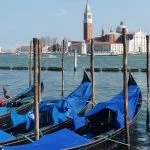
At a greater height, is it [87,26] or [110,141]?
[87,26]

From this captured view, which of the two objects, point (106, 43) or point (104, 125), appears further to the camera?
point (106, 43)

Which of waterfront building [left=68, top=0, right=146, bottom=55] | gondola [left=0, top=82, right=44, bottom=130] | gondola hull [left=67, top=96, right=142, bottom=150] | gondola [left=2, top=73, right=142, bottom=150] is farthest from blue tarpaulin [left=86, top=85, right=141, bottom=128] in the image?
waterfront building [left=68, top=0, right=146, bottom=55]

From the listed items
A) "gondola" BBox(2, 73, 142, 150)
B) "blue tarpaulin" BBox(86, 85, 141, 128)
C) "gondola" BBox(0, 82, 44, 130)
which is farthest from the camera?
"gondola" BBox(0, 82, 44, 130)

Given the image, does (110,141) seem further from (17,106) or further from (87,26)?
(87,26)

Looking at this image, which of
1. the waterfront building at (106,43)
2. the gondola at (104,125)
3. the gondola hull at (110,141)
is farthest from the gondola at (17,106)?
the waterfront building at (106,43)

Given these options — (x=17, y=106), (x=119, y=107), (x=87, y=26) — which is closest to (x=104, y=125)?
(x=119, y=107)

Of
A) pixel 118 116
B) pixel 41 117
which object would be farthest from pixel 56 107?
pixel 118 116

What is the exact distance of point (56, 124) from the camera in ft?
Answer: 45.0

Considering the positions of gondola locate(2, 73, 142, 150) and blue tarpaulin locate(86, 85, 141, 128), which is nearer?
gondola locate(2, 73, 142, 150)

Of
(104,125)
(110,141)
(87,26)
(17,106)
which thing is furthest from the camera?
(87,26)

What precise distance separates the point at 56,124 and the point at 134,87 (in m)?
4.00

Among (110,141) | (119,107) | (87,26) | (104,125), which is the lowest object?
(110,141)

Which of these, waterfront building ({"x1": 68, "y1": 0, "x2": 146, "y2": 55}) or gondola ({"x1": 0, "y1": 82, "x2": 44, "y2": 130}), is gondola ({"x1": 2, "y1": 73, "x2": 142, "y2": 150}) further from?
waterfront building ({"x1": 68, "y1": 0, "x2": 146, "y2": 55})

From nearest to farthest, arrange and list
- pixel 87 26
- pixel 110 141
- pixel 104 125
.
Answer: pixel 110 141
pixel 104 125
pixel 87 26
